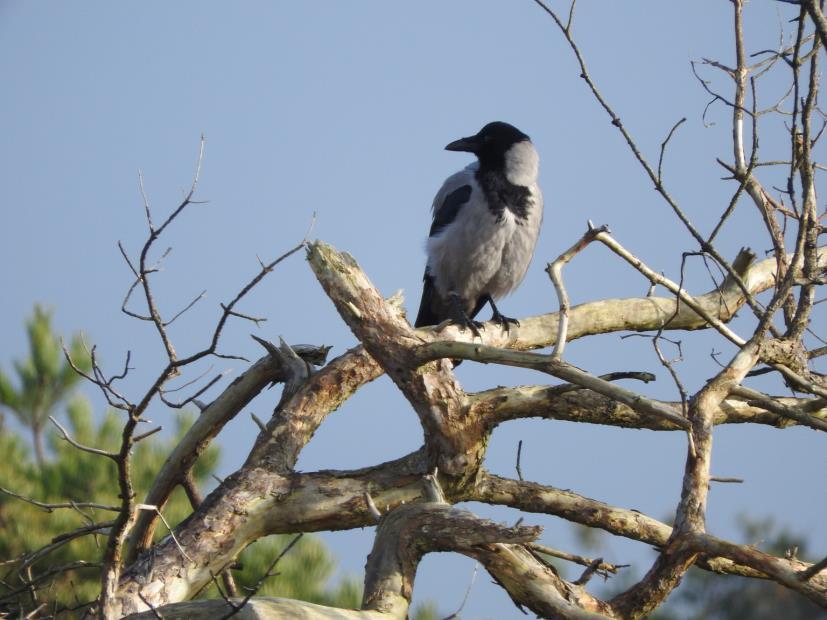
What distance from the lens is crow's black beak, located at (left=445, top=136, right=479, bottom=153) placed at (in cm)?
614

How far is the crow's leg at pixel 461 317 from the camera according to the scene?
5.30m

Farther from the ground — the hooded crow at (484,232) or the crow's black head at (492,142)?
the crow's black head at (492,142)

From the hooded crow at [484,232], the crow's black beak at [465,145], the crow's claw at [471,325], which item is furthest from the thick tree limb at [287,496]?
the crow's black beak at [465,145]

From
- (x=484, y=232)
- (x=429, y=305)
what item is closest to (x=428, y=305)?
(x=429, y=305)

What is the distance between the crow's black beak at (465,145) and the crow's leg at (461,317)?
3.21 ft

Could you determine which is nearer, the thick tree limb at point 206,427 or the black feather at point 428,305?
the thick tree limb at point 206,427

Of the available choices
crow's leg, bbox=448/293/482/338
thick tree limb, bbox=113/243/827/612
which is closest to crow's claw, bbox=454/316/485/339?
crow's leg, bbox=448/293/482/338

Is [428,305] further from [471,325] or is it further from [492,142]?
[492,142]

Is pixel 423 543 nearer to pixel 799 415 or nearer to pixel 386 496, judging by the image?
pixel 386 496

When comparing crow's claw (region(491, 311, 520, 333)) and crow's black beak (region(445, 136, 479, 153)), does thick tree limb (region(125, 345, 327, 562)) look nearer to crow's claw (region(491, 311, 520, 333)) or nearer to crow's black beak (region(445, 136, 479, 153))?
crow's claw (region(491, 311, 520, 333))

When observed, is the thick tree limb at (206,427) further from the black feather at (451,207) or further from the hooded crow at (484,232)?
the black feather at (451,207)

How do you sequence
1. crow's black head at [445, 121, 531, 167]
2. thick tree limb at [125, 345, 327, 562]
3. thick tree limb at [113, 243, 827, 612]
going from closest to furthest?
thick tree limb at [113, 243, 827, 612], thick tree limb at [125, 345, 327, 562], crow's black head at [445, 121, 531, 167]

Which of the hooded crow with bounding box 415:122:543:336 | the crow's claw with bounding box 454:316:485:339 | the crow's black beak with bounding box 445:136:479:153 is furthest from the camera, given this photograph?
the crow's black beak with bounding box 445:136:479:153

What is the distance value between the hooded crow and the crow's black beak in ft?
0.37
